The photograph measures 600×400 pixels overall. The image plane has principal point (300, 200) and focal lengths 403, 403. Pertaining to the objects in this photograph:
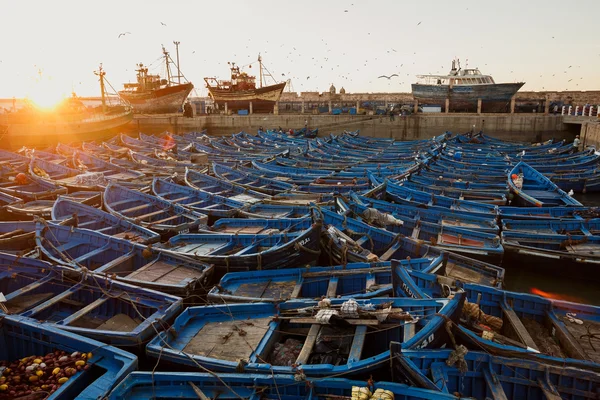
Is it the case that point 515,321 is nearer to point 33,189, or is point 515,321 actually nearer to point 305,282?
point 305,282

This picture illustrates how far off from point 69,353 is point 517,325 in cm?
927

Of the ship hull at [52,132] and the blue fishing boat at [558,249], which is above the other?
the ship hull at [52,132]

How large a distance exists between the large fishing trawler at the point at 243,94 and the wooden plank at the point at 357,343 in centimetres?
5396

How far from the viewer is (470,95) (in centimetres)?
4816

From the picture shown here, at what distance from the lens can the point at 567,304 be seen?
8828 mm

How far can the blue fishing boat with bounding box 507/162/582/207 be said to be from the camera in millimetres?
18562

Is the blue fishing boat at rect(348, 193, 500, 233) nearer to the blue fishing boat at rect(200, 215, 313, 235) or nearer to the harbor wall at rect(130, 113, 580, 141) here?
the blue fishing boat at rect(200, 215, 313, 235)

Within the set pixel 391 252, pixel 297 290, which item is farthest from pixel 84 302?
pixel 391 252

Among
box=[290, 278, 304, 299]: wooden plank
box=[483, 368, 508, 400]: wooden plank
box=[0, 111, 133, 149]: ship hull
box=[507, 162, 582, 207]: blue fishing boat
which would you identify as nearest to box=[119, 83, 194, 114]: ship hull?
box=[0, 111, 133, 149]: ship hull

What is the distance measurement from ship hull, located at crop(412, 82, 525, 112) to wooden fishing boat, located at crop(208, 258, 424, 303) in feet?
142

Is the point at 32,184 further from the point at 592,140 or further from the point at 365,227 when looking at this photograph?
the point at 592,140

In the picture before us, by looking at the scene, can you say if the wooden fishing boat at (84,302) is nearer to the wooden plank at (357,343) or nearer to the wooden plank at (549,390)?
the wooden plank at (357,343)

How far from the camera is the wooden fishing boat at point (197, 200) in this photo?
16.4 metres

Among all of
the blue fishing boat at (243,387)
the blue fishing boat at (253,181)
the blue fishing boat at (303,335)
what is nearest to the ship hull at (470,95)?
the blue fishing boat at (253,181)
